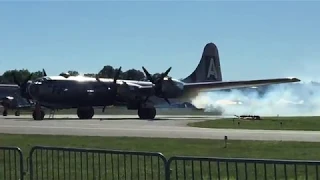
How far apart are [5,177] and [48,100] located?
43436 millimetres

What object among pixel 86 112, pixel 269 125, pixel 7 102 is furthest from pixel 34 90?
pixel 7 102

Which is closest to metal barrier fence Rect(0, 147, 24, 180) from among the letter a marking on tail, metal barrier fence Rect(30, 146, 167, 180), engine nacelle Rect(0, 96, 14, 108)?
metal barrier fence Rect(30, 146, 167, 180)

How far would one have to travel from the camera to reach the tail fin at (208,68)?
73.6m

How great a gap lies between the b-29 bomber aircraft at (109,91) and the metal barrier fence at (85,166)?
42327mm

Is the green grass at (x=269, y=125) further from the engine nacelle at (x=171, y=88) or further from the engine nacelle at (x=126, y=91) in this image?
the engine nacelle at (x=126, y=91)

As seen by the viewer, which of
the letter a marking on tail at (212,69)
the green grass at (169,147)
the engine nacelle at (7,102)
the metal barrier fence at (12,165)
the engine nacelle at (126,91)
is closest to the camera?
the metal barrier fence at (12,165)

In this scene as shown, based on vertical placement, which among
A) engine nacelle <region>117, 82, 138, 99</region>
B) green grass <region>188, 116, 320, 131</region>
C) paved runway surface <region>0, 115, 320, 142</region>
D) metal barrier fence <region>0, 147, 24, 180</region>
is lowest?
green grass <region>188, 116, 320, 131</region>

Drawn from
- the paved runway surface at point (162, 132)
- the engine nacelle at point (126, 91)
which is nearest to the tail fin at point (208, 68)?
the engine nacelle at point (126, 91)

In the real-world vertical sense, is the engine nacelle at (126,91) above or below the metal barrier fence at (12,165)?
above

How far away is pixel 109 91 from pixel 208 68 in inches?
716

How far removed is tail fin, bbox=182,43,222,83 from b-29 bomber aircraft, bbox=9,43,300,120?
29.8 ft

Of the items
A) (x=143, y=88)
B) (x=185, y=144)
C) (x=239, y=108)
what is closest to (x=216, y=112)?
(x=239, y=108)

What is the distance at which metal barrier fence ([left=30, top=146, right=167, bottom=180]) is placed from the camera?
439 inches

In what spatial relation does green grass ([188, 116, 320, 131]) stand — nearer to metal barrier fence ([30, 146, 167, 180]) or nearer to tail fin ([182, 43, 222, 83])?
metal barrier fence ([30, 146, 167, 180])
